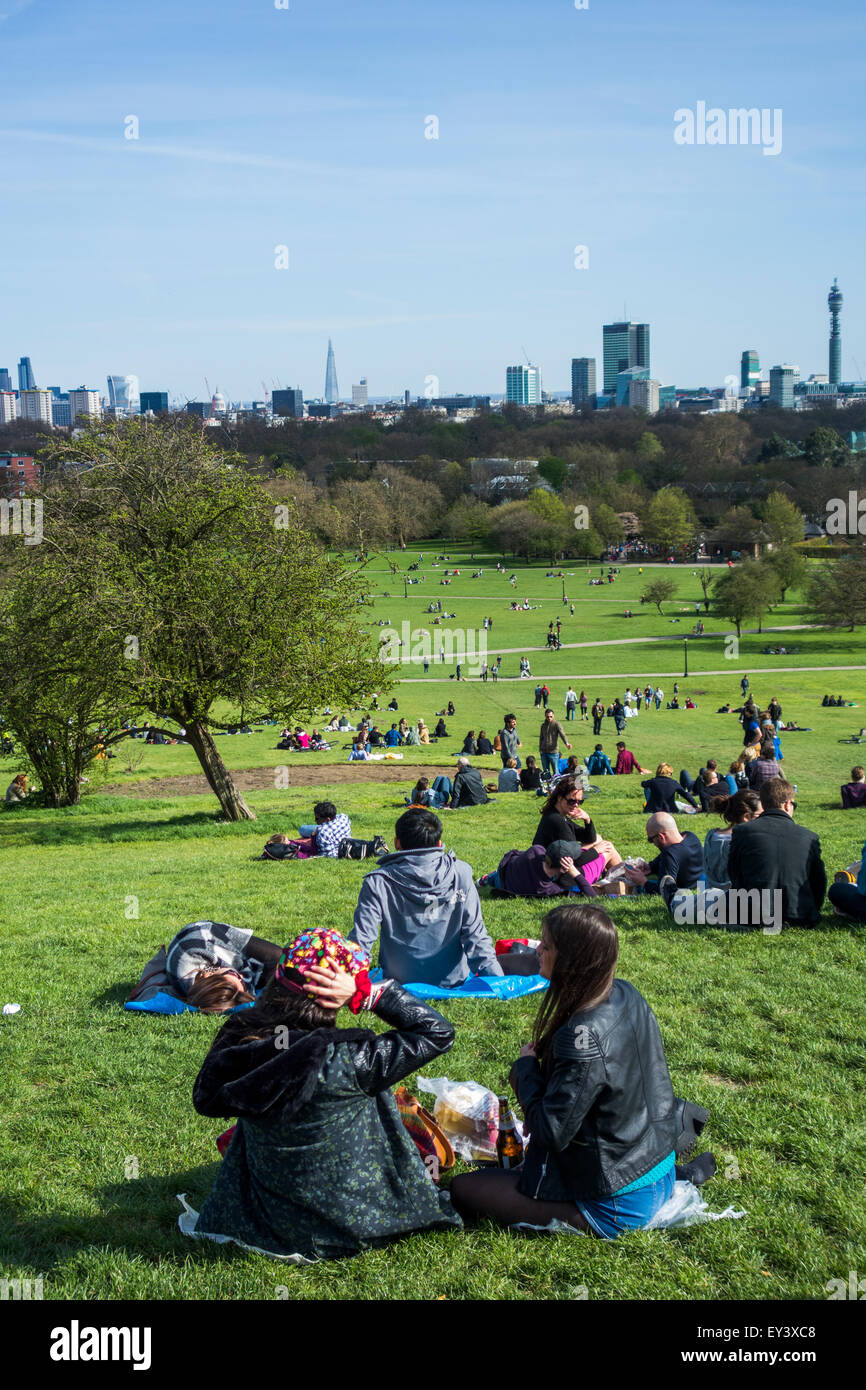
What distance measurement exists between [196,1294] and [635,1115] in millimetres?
1712

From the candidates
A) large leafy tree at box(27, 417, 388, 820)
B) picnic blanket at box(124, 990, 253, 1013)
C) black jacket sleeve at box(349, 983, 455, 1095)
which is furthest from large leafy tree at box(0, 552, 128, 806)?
black jacket sleeve at box(349, 983, 455, 1095)

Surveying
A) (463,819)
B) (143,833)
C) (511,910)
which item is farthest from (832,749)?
(511,910)

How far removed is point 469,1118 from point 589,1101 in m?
1.15

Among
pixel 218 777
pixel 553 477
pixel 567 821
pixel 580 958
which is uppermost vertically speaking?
pixel 553 477

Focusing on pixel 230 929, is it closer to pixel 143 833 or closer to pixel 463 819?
pixel 463 819

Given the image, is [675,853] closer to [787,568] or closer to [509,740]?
[509,740]

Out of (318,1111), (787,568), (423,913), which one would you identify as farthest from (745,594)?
(318,1111)

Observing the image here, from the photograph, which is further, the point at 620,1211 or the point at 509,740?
the point at 509,740

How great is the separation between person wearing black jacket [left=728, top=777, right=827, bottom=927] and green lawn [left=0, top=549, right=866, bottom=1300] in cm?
21

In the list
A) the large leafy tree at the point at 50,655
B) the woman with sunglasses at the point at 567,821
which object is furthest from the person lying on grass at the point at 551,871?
the large leafy tree at the point at 50,655

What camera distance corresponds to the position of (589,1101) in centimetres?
409

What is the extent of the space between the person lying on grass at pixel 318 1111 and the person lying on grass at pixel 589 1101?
1.26 feet

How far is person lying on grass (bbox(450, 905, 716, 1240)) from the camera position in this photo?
409cm

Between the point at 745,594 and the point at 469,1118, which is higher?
the point at 745,594
